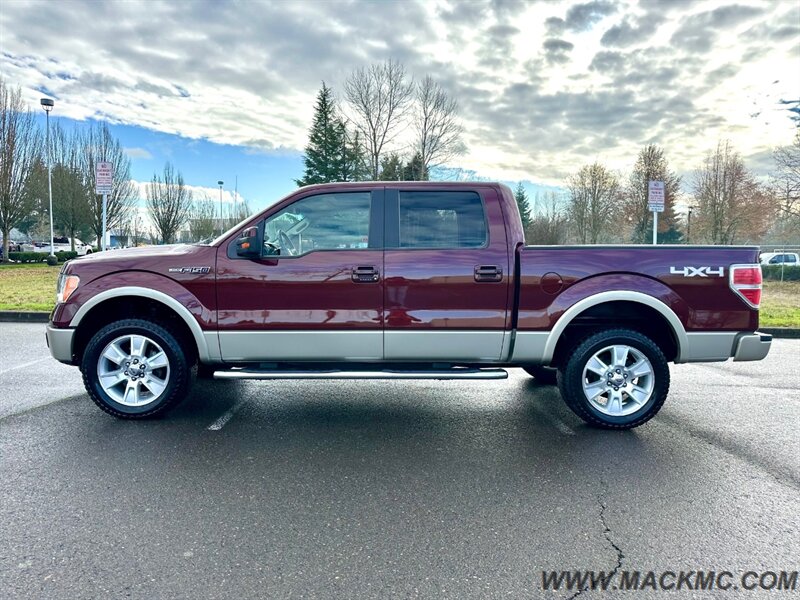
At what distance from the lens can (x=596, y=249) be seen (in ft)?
13.7

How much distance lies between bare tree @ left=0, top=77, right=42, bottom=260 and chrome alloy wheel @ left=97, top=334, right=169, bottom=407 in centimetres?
3029

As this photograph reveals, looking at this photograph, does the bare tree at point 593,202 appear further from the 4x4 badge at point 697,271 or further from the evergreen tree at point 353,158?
the 4x4 badge at point 697,271

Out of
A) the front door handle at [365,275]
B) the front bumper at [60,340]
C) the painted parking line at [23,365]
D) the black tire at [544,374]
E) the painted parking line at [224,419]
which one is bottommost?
the painted parking line at [224,419]

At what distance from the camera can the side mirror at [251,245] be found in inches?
162

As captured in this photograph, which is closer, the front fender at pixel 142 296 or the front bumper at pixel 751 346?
the front bumper at pixel 751 346

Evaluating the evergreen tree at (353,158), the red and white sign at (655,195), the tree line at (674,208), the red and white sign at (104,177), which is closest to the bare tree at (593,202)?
the tree line at (674,208)

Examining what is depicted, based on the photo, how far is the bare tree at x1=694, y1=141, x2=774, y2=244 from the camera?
28.6 metres

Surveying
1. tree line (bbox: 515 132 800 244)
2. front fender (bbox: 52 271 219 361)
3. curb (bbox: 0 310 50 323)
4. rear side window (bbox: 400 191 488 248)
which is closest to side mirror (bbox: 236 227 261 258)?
front fender (bbox: 52 271 219 361)

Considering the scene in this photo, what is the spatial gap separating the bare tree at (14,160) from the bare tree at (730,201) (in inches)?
1578

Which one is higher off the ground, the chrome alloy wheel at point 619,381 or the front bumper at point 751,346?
the front bumper at point 751,346

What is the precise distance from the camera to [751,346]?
4.03 m

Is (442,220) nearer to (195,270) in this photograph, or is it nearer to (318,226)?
(318,226)

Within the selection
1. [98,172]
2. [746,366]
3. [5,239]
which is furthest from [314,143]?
[746,366]

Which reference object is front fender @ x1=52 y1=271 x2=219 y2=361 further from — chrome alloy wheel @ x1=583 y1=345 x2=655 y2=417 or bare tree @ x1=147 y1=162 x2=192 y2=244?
bare tree @ x1=147 y1=162 x2=192 y2=244
